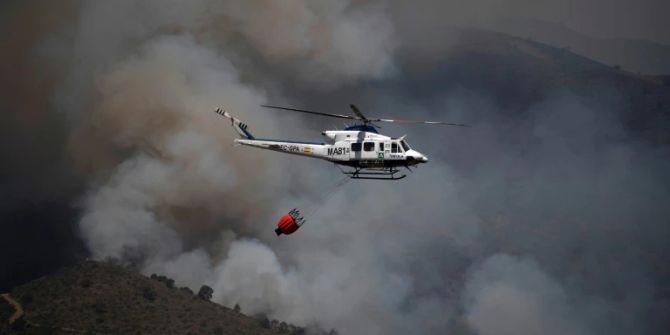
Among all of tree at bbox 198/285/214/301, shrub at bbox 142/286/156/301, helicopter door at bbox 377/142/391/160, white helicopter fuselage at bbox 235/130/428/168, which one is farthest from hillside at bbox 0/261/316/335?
helicopter door at bbox 377/142/391/160

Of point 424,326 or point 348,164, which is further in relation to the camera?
point 424,326

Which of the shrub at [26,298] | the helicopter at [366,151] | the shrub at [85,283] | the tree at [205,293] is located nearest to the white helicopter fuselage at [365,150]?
the helicopter at [366,151]

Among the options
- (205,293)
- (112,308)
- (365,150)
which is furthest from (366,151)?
(205,293)

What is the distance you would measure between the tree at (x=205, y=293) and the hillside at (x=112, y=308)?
1.42m

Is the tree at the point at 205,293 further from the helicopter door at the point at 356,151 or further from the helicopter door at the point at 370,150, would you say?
the helicopter door at the point at 370,150

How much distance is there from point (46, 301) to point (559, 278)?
336 feet

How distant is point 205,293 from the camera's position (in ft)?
448

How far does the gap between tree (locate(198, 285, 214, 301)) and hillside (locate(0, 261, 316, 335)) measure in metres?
1.42

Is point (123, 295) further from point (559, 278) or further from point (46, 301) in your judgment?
point (559, 278)

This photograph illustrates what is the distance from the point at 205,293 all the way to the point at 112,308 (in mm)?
21901

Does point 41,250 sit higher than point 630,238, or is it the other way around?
point 630,238

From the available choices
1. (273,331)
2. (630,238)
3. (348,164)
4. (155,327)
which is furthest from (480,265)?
(348,164)

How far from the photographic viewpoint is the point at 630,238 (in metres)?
191

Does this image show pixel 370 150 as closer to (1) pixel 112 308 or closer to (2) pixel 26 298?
(1) pixel 112 308
